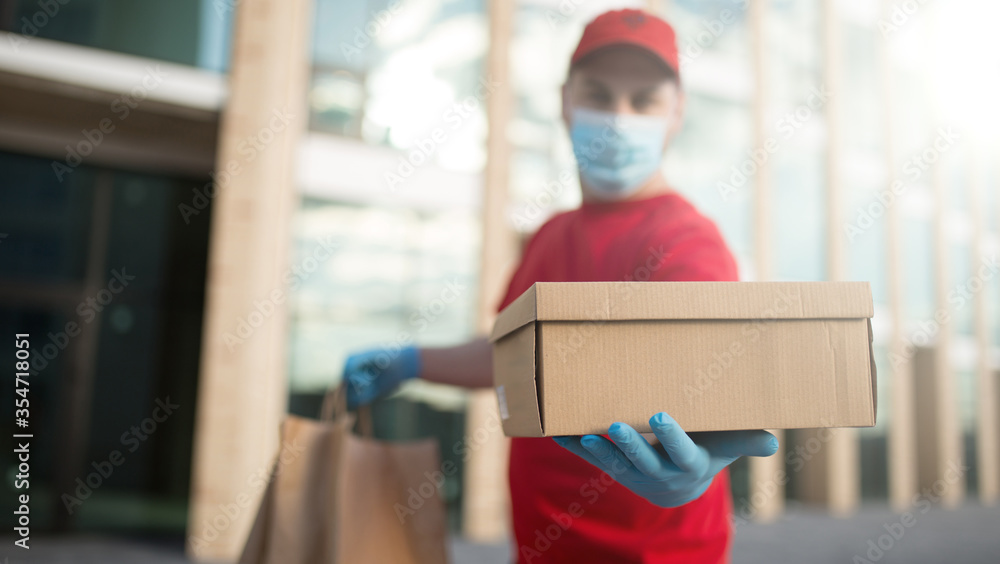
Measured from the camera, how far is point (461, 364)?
5.70 ft

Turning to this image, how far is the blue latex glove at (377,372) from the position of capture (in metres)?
1.75

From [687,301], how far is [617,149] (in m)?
0.53

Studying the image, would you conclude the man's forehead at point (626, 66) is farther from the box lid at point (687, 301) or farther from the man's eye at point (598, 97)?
the box lid at point (687, 301)

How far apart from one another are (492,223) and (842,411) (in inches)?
225

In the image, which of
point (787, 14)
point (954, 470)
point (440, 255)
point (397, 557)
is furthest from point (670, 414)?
point (954, 470)

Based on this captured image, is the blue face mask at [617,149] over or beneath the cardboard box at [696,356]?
over

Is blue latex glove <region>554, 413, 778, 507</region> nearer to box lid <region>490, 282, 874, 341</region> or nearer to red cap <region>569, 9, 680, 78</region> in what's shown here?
box lid <region>490, 282, 874, 341</region>

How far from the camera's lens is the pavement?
17.5 ft

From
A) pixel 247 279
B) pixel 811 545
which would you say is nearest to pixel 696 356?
pixel 247 279

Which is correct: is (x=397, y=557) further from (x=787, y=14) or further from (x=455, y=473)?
(x=787, y=14)

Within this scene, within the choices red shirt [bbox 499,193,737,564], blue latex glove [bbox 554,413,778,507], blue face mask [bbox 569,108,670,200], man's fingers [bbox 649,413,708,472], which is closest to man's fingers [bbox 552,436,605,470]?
blue latex glove [bbox 554,413,778,507]

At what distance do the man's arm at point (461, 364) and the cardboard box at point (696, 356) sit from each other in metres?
0.69

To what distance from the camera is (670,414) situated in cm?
101

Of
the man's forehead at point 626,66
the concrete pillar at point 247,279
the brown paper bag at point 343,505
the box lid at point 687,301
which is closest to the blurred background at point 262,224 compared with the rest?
the concrete pillar at point 247,279
